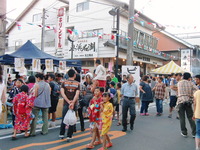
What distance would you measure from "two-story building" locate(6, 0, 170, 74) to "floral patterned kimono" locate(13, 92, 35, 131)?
9.02 meters

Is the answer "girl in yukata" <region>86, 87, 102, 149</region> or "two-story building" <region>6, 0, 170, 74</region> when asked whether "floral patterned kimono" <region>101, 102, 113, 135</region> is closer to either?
"girl in yukata" <region>86, 87, 102, 149</region>

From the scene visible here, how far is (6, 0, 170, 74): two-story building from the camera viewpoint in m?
17.0

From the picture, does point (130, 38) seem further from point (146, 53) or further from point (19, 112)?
point (146, 53)

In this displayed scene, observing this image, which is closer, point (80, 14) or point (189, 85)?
point (189, 85)

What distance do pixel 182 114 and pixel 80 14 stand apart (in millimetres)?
17422

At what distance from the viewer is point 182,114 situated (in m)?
5.90

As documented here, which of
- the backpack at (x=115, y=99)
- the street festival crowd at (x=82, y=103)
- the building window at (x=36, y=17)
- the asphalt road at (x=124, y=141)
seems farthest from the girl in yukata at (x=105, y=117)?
the building window at (x=36, y=17)

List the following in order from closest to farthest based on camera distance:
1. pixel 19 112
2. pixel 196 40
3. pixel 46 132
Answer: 1. pixel 19 112
2. pixel 46 132
3. pixel 196 40

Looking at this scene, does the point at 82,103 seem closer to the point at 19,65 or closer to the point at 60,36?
the point at 19,65

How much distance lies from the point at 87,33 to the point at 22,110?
10.2m

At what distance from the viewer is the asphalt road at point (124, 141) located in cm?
487

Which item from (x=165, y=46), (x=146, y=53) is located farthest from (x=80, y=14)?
(x=165, y=46)

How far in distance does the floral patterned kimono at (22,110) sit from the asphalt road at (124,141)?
15.5 inches

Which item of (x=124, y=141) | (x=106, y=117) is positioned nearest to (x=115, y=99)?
(x=124, y=141)
